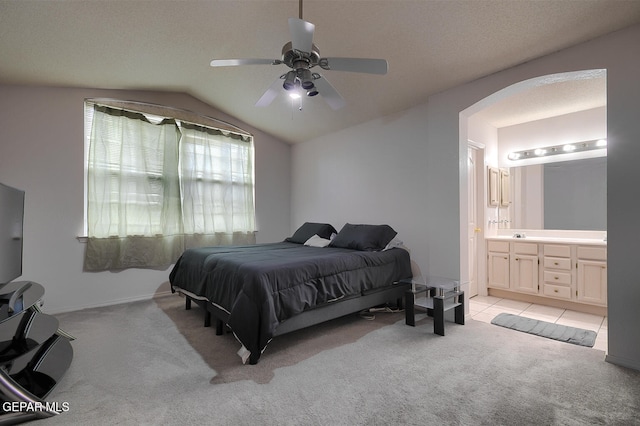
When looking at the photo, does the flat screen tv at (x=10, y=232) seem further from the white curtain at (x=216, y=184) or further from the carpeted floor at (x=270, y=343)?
the white curtain at (x=216, y=184)

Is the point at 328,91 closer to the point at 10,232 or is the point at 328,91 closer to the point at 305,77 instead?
the point at 305,77

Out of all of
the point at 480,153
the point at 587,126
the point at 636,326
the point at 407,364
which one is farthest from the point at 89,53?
the point at 587,126

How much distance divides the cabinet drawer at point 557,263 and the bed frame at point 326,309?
5.59 feet

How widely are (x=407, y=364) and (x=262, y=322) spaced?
1.13 meters

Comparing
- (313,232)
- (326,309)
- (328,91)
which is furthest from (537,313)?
(328,91)

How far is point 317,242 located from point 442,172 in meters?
1.77

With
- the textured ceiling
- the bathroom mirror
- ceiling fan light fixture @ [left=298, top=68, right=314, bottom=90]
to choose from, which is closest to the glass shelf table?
the bathroom mirror

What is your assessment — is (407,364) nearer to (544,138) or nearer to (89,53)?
(544,138)

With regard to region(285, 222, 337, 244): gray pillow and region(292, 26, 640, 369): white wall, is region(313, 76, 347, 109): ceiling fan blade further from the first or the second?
region(285, 222, 337, 244): gray pillow

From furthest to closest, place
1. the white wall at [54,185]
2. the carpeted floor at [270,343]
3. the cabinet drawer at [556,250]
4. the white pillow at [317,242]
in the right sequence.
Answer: the white pillow at [317,242] < the cabinet drawer at [556,250] < the white wall at [54,185] < the carpeted floor at [270,343]

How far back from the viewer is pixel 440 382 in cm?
201

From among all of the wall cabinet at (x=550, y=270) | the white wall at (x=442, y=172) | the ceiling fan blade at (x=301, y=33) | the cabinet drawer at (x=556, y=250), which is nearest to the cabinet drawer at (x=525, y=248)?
the wall cabinet at (x=550, y=270)

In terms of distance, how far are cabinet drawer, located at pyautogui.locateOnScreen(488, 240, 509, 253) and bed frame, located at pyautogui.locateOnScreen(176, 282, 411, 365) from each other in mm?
1464

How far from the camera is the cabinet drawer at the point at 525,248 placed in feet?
12.3
